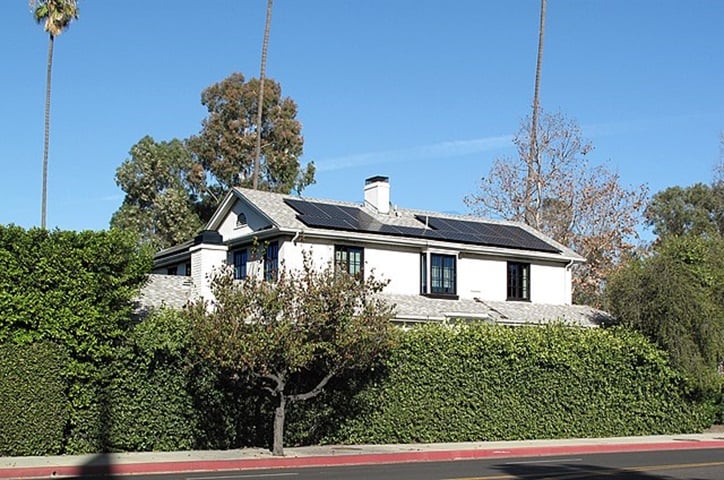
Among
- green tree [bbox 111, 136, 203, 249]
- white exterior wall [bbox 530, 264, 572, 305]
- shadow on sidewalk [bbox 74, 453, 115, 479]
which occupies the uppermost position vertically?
green tree [bbox 111, 136, 203, 249]

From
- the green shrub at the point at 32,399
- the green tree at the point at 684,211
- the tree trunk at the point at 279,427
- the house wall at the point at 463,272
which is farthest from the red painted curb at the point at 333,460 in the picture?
the green tree at the point at 684,211

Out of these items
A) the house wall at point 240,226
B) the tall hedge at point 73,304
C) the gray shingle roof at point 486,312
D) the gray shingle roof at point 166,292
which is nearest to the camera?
the tall hedge at point 73,304

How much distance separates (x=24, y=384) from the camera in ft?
71.7

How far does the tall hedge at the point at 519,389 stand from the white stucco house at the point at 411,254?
4979 millimetres

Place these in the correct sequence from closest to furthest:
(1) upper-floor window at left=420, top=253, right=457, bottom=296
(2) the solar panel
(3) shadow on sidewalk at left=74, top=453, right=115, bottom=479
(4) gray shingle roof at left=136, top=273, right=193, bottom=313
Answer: (3) shadow on sidewalk at left=74, top=453, right=115, bottom=479 → (4) gray shingle roof at left=136, top=273, right=193, bottom=313 → (1) upper-floor window at left=420, top=253, right=457, bottom=296 → (2) the solar panel

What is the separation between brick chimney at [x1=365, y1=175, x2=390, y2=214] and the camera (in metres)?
39.6

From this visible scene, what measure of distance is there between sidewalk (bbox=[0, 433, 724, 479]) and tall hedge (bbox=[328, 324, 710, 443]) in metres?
0.71

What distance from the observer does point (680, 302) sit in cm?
3234

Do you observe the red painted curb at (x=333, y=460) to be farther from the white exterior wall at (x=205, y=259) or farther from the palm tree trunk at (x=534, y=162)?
the palm tree trunk at (x=534, y=162)

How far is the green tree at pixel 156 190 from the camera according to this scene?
61969mm

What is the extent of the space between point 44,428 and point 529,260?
2290 centimetres

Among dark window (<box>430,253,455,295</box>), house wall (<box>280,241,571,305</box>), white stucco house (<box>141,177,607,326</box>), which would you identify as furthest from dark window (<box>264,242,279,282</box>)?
dark window (<box>430,253,455,295</box>)

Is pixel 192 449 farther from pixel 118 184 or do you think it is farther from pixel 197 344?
pixel 118 184

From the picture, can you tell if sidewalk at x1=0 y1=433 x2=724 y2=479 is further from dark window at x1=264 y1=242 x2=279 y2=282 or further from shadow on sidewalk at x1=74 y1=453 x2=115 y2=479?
dark window at x1=264 y1=242 x2=279 y2=282
